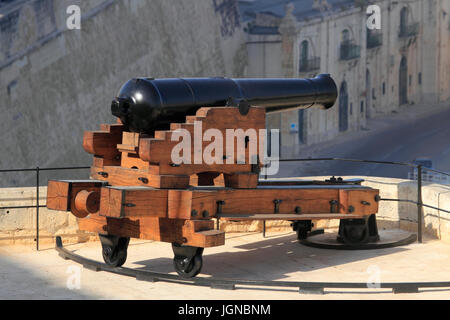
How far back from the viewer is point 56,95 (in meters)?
26.2

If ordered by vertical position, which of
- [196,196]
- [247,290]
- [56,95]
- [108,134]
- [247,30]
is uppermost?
[247,30]

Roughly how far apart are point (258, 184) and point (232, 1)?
27.8 metres

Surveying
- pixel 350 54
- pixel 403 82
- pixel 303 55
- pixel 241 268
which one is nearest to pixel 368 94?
pixel 350 54

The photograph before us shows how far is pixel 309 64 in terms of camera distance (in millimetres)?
35531

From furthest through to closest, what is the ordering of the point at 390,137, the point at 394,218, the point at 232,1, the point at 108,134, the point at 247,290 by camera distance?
the point at 390,137 < the point at 232,1 < the point at 394,218 < the point at 108,134 < the point at 247,290

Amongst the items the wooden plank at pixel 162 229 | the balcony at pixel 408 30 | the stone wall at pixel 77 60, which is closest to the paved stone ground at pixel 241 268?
the wooden plank at pixel 162 229

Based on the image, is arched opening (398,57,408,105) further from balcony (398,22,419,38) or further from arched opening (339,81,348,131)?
arched opening (339,81,348,131)

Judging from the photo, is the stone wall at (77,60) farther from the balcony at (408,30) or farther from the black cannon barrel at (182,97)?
the black cannon barrel at (182,97)

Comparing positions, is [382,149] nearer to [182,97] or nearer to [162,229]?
[182,97]

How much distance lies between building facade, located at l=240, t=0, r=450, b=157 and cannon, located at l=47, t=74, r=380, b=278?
27.7 metres

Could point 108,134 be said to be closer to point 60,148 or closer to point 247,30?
point 60,148

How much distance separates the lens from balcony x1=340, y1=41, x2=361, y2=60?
3784 centimetres

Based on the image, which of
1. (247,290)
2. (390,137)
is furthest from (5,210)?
(390,137)

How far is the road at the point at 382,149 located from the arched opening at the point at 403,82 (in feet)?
10.0
